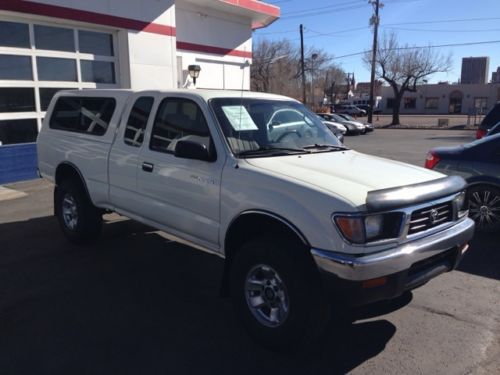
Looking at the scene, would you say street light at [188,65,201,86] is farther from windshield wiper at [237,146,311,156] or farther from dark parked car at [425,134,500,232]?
windshield wiper at [237,146,311,156]

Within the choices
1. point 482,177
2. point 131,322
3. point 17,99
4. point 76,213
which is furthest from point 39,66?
point 482,177

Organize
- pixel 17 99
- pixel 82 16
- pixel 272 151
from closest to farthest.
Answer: pixel 272 151 → pixel 17 99 → pixel 82 16

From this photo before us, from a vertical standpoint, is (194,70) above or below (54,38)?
below

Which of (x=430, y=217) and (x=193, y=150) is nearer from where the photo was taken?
(x=430, y=217)

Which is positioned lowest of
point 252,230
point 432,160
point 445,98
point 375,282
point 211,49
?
point 375,282

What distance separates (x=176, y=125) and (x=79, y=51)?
29.8ft

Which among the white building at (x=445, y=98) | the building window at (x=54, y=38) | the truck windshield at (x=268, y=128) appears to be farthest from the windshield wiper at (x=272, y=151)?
the white building at (x=445, y=98)

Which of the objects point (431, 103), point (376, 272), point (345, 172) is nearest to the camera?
point (376, 272)

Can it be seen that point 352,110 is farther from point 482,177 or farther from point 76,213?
point 76,213

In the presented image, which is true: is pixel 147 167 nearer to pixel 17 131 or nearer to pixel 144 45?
pixel 17 131

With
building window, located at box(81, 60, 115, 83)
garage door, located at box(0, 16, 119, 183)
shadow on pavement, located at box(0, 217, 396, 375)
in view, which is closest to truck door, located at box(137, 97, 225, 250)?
shadow on pavement, located at box(0, 217, 396, 375)

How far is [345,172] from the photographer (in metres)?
3.48

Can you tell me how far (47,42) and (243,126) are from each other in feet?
30.7

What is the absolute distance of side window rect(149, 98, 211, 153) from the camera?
4.03 meters
